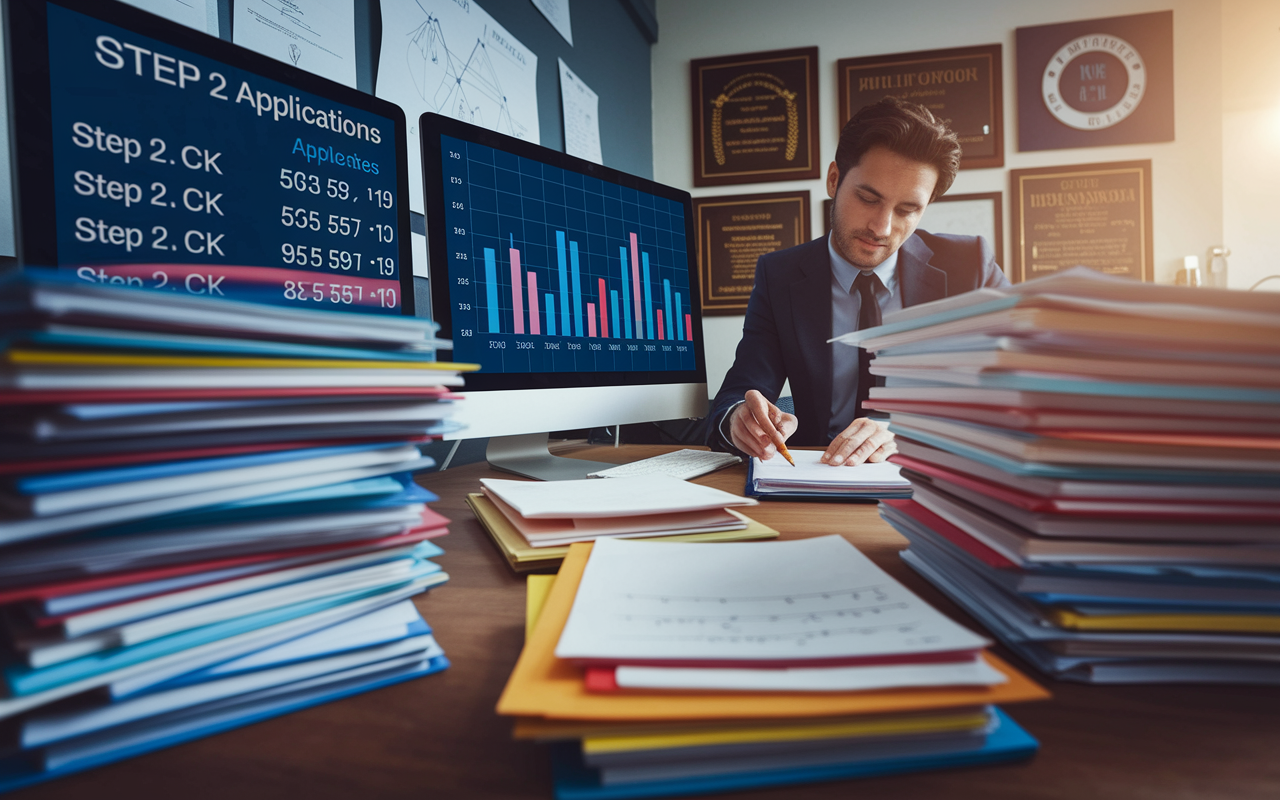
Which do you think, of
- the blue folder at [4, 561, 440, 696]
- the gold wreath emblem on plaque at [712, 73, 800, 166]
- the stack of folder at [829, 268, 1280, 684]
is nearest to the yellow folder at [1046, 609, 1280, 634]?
the stack of folder at [829, 268, 1280, 684]

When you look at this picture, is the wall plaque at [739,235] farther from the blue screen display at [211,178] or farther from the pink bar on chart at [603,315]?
the blue screen display at [211,178]

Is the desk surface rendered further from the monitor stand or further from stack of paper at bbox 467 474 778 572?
the monitor stand

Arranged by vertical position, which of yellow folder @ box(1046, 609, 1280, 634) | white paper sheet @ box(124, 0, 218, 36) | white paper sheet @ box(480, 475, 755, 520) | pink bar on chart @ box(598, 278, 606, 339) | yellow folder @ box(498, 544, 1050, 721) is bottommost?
yellow folder @ box(1046, 609, 1280, 634)

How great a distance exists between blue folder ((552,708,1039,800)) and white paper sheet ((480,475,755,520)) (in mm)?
276

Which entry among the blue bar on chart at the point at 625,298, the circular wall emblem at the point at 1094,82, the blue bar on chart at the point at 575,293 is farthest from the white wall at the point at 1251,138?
the blue bar on chart at the point at 575,293

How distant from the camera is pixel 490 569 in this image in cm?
50

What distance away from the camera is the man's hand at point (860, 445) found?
0.88 metres

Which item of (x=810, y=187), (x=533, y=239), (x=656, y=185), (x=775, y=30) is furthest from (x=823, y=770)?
(x=775, y=30)

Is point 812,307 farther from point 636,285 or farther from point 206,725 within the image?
point 206,725

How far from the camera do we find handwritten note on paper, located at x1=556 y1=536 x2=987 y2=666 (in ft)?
0.84

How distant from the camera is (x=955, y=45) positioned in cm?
256

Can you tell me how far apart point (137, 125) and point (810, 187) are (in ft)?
8.51

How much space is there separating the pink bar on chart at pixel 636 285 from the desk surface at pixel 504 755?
76 centimetres

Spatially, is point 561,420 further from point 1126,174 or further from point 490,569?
point 1126,174
